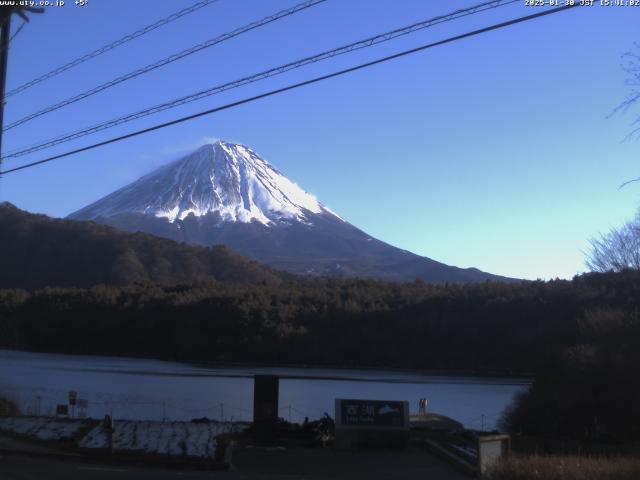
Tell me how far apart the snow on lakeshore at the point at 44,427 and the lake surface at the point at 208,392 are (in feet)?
23.9

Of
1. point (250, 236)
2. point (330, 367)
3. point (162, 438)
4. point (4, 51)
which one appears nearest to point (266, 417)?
point (162, 438)

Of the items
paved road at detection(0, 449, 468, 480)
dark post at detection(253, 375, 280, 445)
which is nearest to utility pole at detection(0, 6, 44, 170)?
paved road at detection(0, 449, 468, 480)

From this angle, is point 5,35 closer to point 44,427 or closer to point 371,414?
point 44,427

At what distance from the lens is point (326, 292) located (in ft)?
308

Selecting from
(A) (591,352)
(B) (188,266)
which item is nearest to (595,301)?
(A) (591,352)

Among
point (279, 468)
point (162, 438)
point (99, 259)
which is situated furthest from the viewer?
point (99, 259)

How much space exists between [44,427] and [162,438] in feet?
11.3

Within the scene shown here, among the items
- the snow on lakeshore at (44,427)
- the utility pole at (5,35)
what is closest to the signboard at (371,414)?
the snow on lakeshore at (44,427)

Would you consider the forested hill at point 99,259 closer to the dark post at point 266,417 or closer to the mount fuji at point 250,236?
the mount fuji at point 250,236

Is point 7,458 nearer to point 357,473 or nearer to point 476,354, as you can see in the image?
point 357,473

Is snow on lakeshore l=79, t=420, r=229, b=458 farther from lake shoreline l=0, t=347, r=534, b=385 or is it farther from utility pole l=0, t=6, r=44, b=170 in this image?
lake shoreline l=0, t=347, r=534, b=385

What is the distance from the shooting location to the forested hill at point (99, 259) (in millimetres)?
119688

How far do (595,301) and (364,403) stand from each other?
116ft

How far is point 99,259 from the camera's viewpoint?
406 feet
